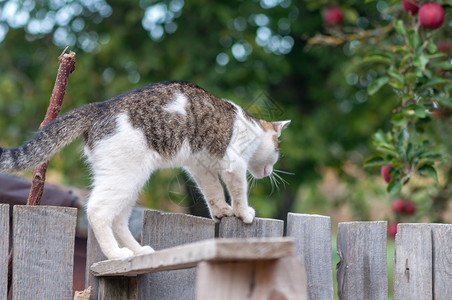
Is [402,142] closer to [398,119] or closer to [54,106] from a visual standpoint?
[398,119]

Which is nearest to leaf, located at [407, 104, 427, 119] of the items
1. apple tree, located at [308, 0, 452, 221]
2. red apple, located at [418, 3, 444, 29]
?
apple tree, located at [308, 0, 452, 221]

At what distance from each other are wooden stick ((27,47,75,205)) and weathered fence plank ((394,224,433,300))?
1.31m

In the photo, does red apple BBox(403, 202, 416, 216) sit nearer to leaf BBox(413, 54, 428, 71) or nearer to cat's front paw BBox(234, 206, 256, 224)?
leaf BBox(413, 54, 428, 71)

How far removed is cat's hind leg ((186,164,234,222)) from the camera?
8.13ft

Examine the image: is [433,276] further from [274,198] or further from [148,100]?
[274,198]

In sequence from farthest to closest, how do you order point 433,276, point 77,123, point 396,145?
point 396,145, point 77,123, point 433,276

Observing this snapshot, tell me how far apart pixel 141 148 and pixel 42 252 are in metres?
0.53

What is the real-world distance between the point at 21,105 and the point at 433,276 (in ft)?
14.5

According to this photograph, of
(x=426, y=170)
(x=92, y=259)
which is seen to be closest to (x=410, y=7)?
(x=426, y=170)

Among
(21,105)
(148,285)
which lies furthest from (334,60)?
(148,285)

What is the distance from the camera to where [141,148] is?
221 cm

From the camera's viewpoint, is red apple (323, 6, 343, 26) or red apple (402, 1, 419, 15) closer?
red apple (402, 1, 419, 15)

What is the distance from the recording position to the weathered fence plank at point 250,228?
7.18 ft

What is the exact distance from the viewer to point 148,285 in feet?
6.89
